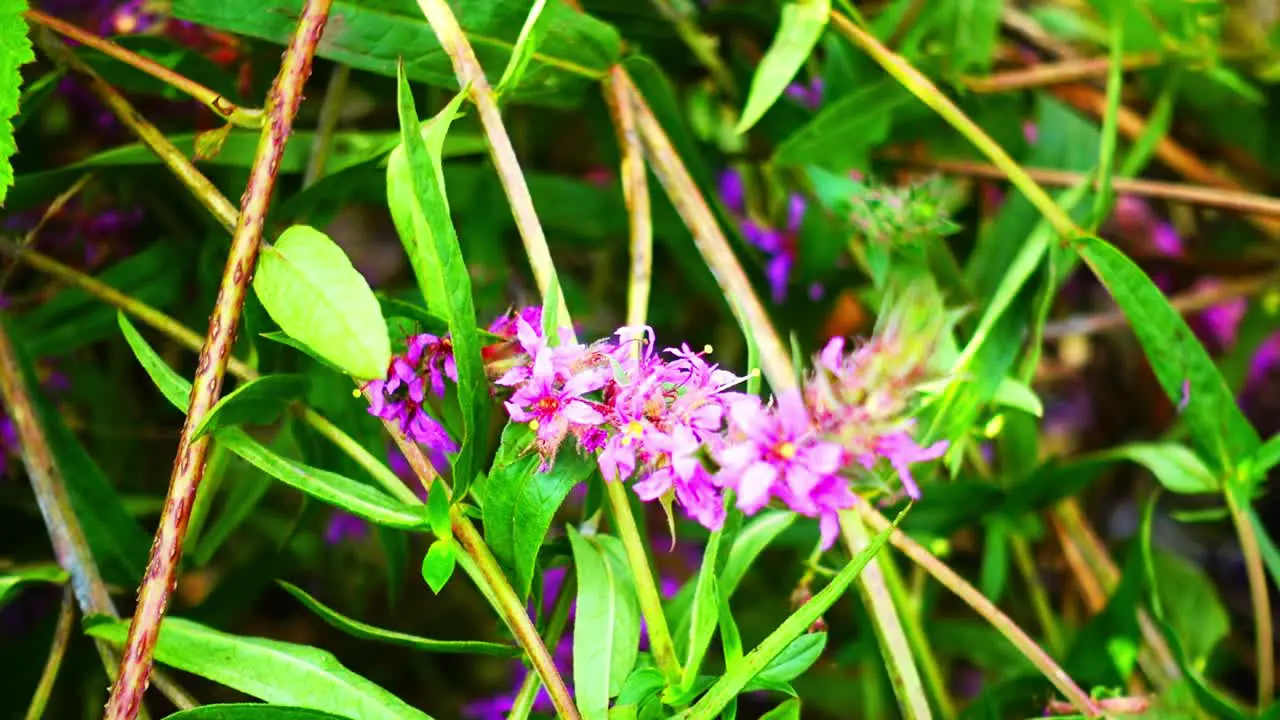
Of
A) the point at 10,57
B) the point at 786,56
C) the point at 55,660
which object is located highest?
the point at 10,57

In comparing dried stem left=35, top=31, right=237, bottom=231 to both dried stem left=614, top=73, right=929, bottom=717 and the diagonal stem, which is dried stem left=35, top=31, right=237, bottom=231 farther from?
dried stem left=614, top=73, right=929, bottom=717

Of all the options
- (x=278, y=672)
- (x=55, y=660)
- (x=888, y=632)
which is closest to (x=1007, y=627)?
(x=888, y=632)

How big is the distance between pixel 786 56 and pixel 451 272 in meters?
0.31

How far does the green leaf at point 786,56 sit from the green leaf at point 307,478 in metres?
0.31

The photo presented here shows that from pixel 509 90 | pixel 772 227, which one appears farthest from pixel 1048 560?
pixel 509 90

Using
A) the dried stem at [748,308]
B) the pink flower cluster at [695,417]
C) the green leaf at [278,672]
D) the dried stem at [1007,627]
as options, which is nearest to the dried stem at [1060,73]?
the dried stem at [748,308]

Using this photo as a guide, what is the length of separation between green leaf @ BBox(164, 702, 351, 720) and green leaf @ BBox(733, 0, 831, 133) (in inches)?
16.0

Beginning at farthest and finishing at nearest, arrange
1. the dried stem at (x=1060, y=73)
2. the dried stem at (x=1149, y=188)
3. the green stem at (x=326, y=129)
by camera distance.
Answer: the dried stem at (x=1060, y=73) → the dried stem at (x=1149, y=188) → the green stem at (x=326, y=129)

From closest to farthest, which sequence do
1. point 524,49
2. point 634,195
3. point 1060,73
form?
point 524,49 → point 634,195 → point 1060,73

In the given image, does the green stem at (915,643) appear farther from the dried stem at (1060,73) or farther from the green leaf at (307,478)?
the dried stem at (1060,73)

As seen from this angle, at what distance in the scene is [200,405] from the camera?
547 millimetres

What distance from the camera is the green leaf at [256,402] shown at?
21.7 inches

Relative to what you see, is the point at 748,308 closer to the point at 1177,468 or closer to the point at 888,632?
the point at 888,632

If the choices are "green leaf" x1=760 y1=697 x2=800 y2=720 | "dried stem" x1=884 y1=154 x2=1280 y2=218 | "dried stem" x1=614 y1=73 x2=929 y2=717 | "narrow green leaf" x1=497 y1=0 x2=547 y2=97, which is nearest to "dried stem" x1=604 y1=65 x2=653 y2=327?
"dried stem" x1=614 y1=73 x2=929 y2=717
